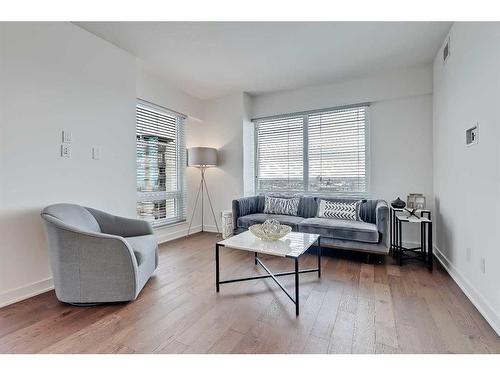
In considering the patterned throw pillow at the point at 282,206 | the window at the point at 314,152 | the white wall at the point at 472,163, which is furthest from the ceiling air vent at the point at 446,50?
the patterned throw pillow at the point at 282,206

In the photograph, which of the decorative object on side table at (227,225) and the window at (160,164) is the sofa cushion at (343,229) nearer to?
the decorative object on side table at (227,225)

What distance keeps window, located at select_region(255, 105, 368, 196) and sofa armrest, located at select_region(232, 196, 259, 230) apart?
0.57 m

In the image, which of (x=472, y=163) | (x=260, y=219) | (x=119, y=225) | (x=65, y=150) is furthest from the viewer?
(x=260, y=219)

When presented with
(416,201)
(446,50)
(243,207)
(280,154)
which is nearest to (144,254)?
(243,207)

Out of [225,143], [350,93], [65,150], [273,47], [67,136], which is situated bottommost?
[65,150]

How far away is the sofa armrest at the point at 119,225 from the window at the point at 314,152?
248cm

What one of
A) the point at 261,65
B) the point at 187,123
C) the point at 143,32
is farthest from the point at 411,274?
the point at 187,123

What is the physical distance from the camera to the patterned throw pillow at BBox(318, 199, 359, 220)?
337 cm

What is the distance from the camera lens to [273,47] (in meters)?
2.84

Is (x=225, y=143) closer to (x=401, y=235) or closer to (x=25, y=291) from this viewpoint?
(x=401, y=235)

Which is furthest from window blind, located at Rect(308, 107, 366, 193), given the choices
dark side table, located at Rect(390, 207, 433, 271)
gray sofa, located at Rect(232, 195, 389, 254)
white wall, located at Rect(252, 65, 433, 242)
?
dark side table, located at Rect(390, 207, 433, 271)

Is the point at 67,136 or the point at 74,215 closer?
the point at 74,215

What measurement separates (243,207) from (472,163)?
2764 millimetres

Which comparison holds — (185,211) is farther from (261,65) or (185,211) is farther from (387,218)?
(387,218)
